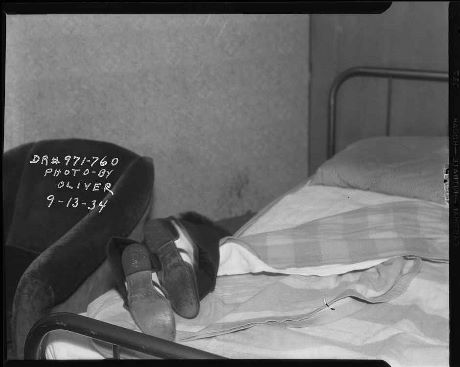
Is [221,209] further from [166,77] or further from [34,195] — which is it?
[34,195]

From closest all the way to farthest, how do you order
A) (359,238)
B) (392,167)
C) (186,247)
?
1. (186,247)
2. (359,238)
3. (392,167)

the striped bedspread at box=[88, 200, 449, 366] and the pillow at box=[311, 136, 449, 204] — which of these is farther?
the pillow at box=[311, 136, 449, 204]

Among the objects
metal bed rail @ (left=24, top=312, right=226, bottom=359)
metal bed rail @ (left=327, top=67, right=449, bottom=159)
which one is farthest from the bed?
metal bed rail @ (left=327, top=67, right=449, bottom=159)

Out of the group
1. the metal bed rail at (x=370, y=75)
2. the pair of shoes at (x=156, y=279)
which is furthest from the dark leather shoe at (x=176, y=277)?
the metal bed rail at (x=370, y=75)

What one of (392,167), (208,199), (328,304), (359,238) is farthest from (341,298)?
(392,167)

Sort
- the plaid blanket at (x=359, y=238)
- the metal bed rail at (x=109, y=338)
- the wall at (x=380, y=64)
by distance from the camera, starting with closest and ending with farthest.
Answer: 1. the metal bed rail at (x=109, y=338)
2. the plaid blanket at (x=359, y=238)
3. the wall at (x=380, y=64)

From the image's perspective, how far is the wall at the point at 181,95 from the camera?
1.19 meters

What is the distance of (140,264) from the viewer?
1.11 m

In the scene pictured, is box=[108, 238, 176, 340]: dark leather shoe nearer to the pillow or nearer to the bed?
the bed

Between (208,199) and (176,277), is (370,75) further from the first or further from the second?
(176,277)

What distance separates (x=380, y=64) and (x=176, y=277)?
1.05 metres

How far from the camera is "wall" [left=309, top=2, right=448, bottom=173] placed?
1.65 metres

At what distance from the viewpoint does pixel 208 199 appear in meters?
1.47

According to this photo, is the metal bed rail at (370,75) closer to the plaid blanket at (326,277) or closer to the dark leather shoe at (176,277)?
the plaid blanket at (326,277)
